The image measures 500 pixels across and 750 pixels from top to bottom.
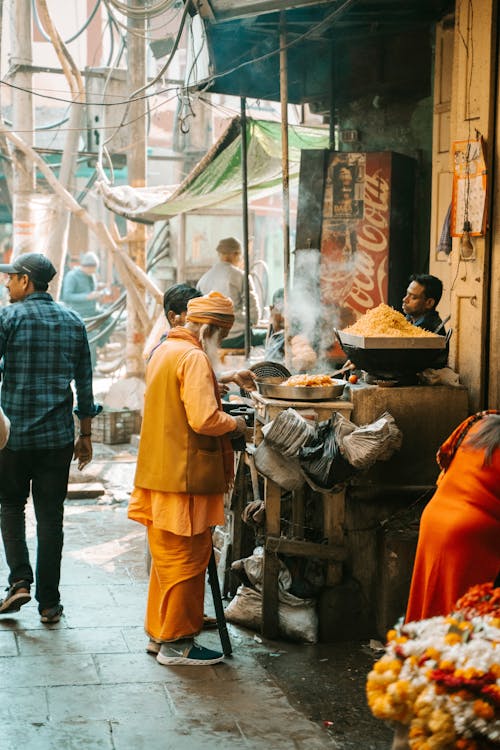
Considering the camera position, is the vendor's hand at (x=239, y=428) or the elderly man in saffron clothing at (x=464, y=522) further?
the vendor's hand at (x=239, y=428)

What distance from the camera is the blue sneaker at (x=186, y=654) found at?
18.5 ft

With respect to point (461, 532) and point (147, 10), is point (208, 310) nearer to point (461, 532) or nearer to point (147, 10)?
point (461, 532)

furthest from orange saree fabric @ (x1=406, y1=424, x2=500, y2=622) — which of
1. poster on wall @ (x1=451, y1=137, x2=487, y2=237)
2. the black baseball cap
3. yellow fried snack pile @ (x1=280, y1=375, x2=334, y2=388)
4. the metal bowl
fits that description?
the black baseball cap

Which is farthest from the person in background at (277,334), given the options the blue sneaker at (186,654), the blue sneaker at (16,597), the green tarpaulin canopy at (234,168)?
the blue sneaker at (186,654)

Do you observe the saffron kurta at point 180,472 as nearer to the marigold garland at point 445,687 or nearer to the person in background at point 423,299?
the person in background at point 423,299

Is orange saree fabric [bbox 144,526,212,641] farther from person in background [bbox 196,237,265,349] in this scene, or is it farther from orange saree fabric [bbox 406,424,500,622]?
person in background [bbox 196,237,265,349]

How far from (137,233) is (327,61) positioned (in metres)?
5.46

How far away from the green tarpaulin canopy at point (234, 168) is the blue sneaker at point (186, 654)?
691cm

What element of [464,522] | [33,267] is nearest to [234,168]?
[33,267]

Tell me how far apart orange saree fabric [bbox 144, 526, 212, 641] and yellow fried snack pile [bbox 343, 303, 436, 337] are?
1690mm

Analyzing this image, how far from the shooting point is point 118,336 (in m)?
24.0

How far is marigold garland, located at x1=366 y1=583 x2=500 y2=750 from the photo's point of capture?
2.94m

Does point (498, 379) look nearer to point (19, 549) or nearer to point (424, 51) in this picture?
point (19, 549)

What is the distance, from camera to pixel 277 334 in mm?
9859
